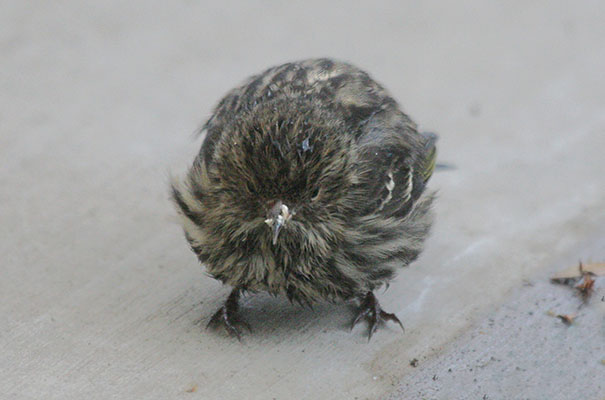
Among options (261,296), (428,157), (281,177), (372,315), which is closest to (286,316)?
(261,296)

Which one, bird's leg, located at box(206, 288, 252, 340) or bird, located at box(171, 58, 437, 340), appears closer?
bird, located at box(171, 58, 437, 340)

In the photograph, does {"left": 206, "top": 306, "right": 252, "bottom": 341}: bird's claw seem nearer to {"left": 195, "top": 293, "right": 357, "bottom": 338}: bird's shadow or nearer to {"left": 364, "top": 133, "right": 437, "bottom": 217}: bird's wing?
{"left": 195, "top": 293, "right": 357, "bottom": 338}: bird's shadow

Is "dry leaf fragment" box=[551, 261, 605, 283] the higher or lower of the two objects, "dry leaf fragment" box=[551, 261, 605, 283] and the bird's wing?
the lower

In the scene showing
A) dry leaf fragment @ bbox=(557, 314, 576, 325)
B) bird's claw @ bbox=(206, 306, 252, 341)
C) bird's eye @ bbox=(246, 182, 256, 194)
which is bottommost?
dry leaf fragment @ bbox=(557, 314, 576, 325)

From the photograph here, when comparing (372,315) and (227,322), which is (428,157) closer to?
(372,315)

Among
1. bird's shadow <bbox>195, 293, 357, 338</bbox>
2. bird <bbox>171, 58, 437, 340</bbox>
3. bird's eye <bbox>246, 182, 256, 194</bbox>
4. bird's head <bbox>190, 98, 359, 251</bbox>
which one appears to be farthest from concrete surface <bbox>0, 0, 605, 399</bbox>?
bird's eye <bbox>246, 182, 256, 194</bbox>

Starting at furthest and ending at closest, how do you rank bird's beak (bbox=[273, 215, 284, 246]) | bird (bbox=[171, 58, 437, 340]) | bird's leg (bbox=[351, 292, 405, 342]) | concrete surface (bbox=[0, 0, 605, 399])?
bird's leg (bbox=[351, 292, 405, 342])
concrete surface (bbox=[0, 0, 605, 399])
bird (bbox=[171, 58, 437, 340])
bird's beak (bbox=[273, 215, 284, 246])

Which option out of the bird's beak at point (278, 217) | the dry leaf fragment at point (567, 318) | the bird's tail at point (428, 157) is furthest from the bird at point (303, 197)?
the dry leaf fragment at point (567, 318)
